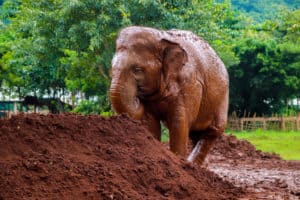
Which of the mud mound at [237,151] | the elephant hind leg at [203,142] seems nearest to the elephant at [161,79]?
the elephant hind leg at [203,142]

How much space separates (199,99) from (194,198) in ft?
12.7

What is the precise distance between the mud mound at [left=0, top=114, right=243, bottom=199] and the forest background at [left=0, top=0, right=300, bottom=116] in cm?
1562

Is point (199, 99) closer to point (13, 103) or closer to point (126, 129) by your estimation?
point (126, 129)

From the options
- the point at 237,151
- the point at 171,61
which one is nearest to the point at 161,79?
the point at 171,61

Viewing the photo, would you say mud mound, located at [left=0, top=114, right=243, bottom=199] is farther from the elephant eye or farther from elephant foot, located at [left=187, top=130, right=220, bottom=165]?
elephant foot, located at [left=187, top=130, right=220, bottom=165]

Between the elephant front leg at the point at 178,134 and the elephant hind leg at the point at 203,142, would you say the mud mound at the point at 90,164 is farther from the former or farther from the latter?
the elephant hind leg at the point at 203,142

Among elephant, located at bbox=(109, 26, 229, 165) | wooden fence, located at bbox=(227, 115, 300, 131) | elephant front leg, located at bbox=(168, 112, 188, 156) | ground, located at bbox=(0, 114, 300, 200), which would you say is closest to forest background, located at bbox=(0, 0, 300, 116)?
wooden fence, located at bbox=(227, 115, 300, 131)

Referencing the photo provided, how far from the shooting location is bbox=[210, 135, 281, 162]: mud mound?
1772cm

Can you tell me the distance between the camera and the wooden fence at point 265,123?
1352 inches

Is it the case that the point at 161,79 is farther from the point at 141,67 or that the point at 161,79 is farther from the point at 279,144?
the point at 279,144

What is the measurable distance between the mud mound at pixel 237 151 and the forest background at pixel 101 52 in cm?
559

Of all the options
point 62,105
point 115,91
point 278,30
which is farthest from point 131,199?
point 278,30

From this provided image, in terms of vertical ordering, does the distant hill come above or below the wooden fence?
above

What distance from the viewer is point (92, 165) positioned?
6.32m
